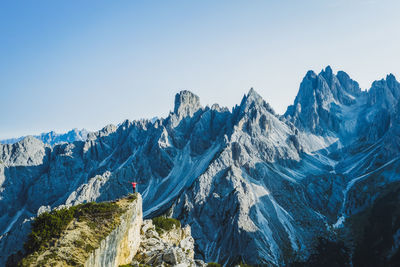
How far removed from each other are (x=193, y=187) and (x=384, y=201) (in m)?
91.5

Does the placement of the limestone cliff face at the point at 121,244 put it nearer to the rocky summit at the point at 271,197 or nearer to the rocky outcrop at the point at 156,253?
the rocky outcrop at the point at 156,253

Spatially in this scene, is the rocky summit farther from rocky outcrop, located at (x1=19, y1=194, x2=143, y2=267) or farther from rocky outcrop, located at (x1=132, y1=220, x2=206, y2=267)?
rocky outcrop, located at (x1=19, y1=194, x2=143, y2=267)

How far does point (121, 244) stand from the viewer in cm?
3384

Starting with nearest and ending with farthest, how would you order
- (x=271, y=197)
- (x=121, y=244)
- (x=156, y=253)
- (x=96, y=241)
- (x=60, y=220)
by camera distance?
(x=96, y=241), (x=60, y=220), (x=121, y=244), (x=156, y=253), (x=271, y=197)

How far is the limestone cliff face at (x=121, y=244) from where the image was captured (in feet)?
95.9

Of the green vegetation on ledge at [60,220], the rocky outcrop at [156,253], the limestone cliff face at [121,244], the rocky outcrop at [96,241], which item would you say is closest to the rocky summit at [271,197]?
the rocky outcrop at [156,253]

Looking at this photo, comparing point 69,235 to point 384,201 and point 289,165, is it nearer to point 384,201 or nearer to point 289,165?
point 384,201

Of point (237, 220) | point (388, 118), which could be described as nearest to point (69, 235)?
point (237, 220)

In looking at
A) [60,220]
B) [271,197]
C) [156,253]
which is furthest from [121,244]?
[271,197]

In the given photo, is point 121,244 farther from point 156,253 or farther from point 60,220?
point 60,220

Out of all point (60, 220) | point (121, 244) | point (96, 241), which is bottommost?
point (96, 241)

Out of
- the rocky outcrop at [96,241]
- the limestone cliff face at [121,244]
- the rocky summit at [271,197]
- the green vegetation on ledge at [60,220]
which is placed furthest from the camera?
the rocky summit at [271,197]

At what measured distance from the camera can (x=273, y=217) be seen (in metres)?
124

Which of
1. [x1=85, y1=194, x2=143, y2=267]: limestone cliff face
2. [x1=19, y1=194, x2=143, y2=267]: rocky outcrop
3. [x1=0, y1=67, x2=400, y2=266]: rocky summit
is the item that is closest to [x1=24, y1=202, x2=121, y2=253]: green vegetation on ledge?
[x1=19, y1=194, x2=143, y2=267]: rocky outcrop
